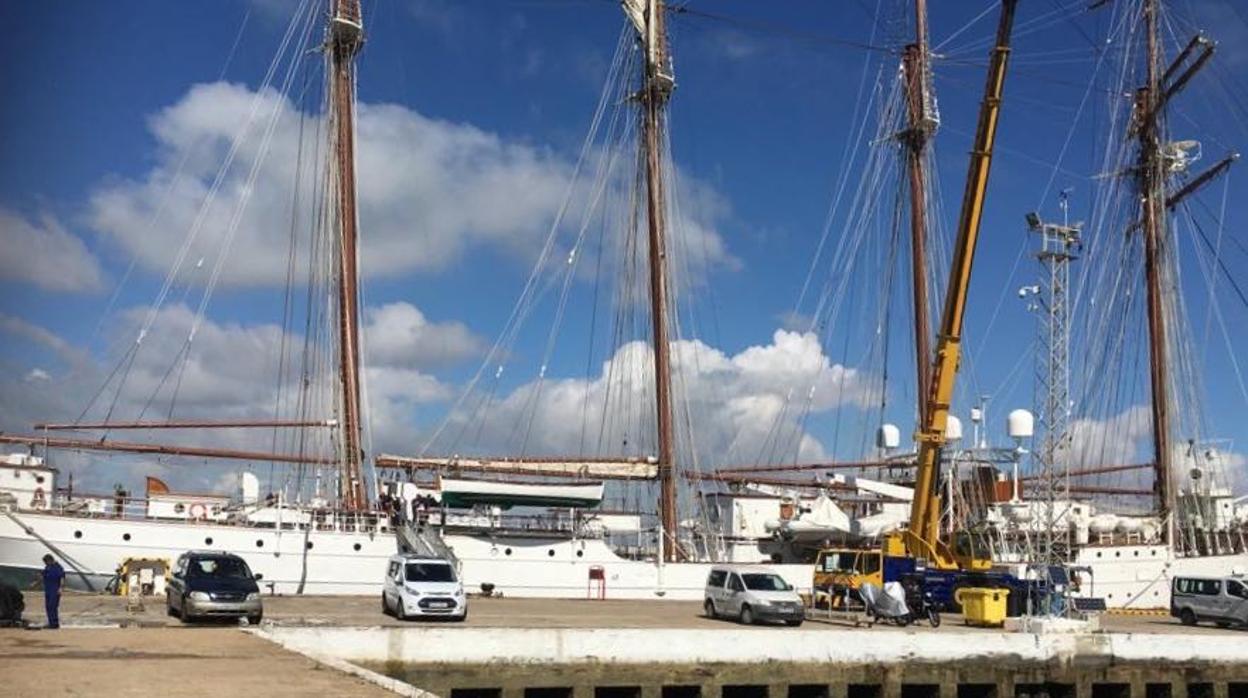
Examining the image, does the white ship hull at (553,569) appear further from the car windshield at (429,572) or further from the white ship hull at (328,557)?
the car windshield at (429,572)

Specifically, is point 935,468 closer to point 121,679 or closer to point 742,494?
point 742,494

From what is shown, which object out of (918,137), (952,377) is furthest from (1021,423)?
(918,137)

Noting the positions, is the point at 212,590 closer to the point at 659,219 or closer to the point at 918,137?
the point at 659,219

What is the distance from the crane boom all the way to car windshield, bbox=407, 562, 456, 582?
63.7 feet

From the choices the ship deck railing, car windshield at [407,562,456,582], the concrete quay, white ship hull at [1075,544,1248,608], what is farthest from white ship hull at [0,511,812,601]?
white ship hull at [1075,544,1248,608]

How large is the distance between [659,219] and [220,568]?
30.3 m

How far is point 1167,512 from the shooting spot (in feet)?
185

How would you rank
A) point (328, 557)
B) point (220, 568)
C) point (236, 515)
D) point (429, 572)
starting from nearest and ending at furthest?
point (220, 568)
point (429, 572)
point (328, 557)
point (236, 515)

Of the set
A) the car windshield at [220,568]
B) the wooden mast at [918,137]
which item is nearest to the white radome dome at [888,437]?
the wooden mast at [918,137]

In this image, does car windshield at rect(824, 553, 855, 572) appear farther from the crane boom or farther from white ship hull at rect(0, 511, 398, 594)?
white ship hull at rect(0, 511, 398, 594)

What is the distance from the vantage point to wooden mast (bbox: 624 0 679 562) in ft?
165

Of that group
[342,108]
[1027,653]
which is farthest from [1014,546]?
[342,108]

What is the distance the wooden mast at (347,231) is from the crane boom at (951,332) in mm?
22937

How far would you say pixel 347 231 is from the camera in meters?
49.0
